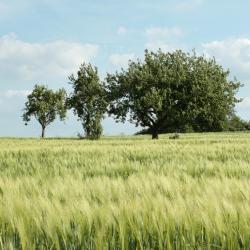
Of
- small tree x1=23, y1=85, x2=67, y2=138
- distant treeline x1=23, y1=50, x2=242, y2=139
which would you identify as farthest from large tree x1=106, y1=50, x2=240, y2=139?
small tree x1=23, y1=85, x2=67, y2=138

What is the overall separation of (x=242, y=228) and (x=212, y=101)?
49.4 metres

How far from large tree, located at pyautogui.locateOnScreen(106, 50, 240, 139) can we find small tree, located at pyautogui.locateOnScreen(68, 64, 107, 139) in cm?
343

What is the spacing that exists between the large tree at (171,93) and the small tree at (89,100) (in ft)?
11.2

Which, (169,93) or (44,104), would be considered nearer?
(169,93)

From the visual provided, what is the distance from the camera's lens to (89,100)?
213 ft

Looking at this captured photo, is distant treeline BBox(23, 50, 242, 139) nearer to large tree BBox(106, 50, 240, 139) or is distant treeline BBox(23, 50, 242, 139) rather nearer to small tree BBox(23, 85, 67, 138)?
large tree BBox(106, 50, 240, 139)

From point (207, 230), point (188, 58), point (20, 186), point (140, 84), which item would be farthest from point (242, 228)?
point (188, 58)

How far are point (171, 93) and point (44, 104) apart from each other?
34262mm

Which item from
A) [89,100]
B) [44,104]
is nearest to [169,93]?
[89,100]

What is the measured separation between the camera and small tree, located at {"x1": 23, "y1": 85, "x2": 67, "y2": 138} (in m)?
81.6

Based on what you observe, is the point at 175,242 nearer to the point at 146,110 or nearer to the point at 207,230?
the point at 207,230

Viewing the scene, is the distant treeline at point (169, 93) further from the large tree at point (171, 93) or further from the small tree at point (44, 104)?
the small tree at point (44, 104)

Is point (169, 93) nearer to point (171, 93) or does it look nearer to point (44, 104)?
point (171, 93)

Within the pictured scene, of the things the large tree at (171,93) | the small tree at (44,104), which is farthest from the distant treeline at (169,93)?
the small tree at (44,104)
